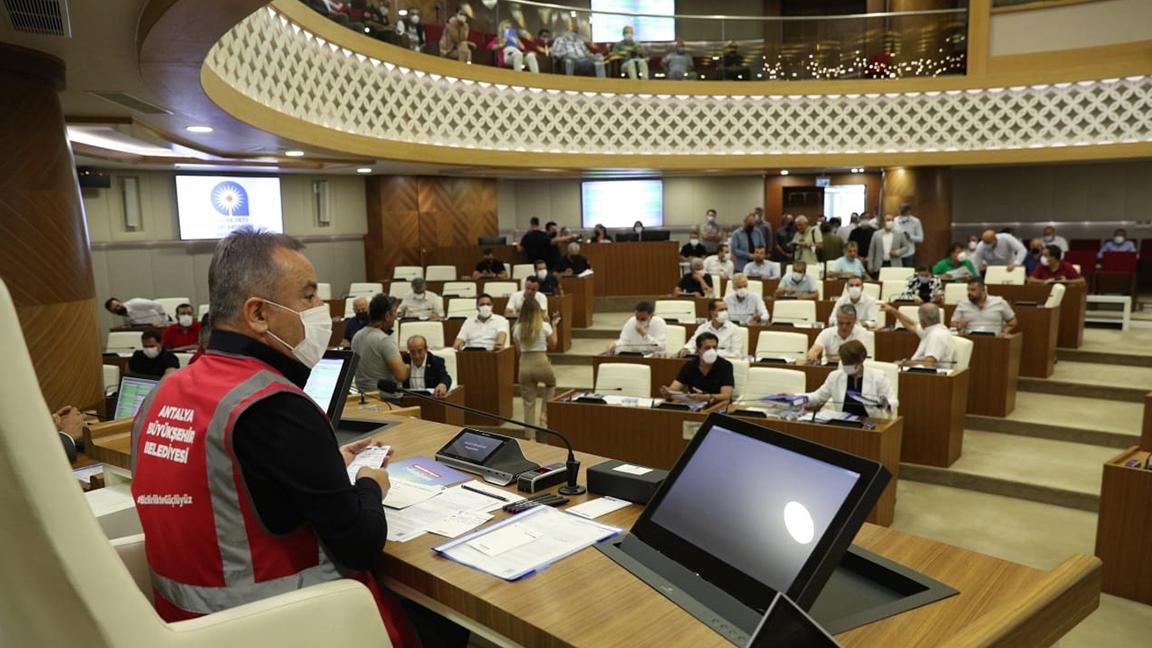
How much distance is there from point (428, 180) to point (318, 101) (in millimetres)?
5950

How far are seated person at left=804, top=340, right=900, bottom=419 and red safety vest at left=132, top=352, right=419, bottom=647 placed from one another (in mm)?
4707

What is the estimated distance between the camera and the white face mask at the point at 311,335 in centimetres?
183

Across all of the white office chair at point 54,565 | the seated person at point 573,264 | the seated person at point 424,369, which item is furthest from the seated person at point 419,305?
the white office chair at point 54,565

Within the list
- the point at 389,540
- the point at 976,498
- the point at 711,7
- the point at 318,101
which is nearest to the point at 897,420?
the point at 976,498

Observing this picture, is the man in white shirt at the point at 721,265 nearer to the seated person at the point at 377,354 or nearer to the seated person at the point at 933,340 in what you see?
the seated person at the point at 933,340

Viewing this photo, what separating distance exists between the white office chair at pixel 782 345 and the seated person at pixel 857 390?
5.01ft

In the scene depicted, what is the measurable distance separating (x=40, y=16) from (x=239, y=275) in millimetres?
3064

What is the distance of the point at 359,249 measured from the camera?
1538 cm

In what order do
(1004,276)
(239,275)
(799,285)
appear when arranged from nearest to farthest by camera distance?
(239,275)
(1004,276)
(799,285)

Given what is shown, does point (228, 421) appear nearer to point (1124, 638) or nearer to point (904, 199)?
point (1124, 638)

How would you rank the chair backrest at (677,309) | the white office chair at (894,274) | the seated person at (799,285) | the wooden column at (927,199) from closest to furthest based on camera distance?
the chair backrest at (677,309) < the seated person at (799,285) < the white office chair at (894,274) < the wooden column at (927,199)

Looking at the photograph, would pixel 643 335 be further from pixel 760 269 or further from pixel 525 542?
pixel 525 542

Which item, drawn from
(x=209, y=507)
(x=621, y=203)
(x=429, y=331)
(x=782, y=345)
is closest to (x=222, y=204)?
(x=429, y=331)

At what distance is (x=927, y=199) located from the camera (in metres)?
13.3
